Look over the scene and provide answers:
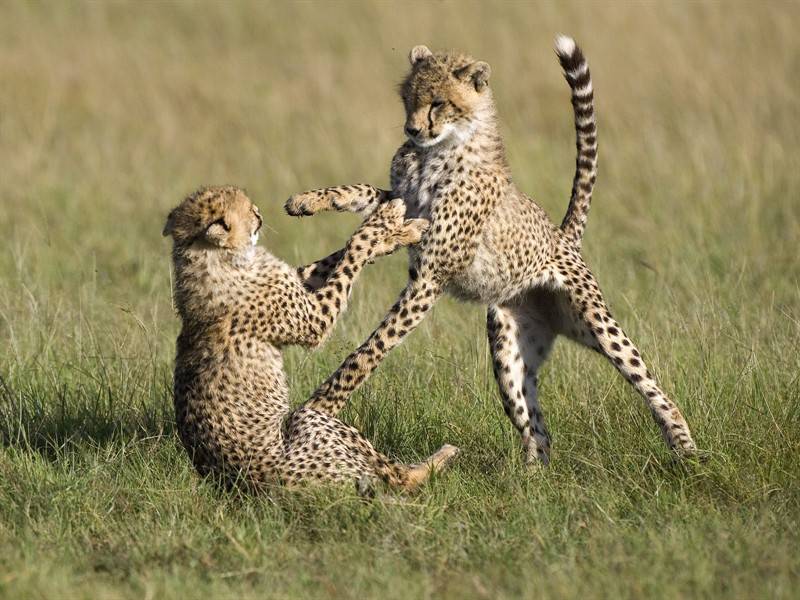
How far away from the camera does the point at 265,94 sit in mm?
12016

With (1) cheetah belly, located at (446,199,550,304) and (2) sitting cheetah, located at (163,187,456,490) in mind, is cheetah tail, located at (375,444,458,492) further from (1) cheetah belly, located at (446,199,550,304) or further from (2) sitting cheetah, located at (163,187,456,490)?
(1) cheetah belly, located at (446,199,550,304)

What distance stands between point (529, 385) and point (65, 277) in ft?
11.1

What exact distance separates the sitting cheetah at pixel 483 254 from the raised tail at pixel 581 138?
0.01 meters

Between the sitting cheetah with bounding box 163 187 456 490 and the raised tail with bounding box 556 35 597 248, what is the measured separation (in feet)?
3.55

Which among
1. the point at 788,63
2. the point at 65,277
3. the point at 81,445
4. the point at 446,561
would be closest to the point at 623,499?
the point at 446,561

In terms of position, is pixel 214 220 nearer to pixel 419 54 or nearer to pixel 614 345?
pixel 419 54

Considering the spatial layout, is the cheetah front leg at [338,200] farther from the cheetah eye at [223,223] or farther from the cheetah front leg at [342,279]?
the cheetah eye at [223,223]

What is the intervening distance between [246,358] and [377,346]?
508 millimetres

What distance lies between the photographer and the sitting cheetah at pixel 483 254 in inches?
216

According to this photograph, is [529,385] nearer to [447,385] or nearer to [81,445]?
[447,385]

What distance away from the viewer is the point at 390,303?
7.65 m

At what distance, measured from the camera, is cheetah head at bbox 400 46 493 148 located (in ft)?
18.2

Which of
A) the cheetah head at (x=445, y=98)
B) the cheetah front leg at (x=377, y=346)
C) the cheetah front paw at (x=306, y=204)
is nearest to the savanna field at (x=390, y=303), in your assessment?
Answer: the cheetah front leg at (x=377, y=346)

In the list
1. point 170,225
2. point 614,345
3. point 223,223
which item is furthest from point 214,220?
point 614,345
